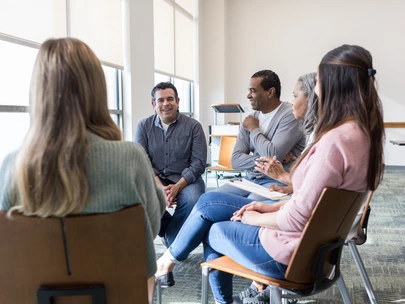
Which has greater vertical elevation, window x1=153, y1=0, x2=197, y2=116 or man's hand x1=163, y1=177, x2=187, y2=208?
window x1=153, y1=0, x2=197, y2=116

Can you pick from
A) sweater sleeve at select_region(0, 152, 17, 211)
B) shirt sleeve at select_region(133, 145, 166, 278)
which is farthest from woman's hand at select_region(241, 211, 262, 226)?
sweater sleeve at select_region(0, 152, 17, 211)

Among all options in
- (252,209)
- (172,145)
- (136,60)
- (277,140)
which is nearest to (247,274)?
(252,209)

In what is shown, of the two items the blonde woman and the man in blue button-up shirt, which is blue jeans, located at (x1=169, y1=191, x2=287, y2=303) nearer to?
the blonde woman

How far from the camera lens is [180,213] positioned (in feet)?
7.84

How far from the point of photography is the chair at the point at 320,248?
110 centimetres

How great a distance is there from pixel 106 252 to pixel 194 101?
6928 mm

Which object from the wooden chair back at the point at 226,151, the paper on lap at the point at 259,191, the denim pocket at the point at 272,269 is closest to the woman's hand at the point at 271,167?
the paper on lap at the point at 259,191

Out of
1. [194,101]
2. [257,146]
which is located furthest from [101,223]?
[194,101]

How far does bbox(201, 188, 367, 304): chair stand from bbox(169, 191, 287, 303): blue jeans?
0.16ft

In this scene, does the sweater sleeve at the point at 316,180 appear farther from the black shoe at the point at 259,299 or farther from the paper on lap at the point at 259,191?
the black shoe at the point at 259,299

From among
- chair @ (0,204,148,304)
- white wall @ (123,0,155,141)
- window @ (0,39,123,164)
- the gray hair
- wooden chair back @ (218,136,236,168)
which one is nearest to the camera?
chair @ (0,204,148,304)

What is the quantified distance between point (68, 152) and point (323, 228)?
30.1 inches

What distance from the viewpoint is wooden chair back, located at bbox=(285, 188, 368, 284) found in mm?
1083

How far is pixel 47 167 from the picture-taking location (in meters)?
0.89
